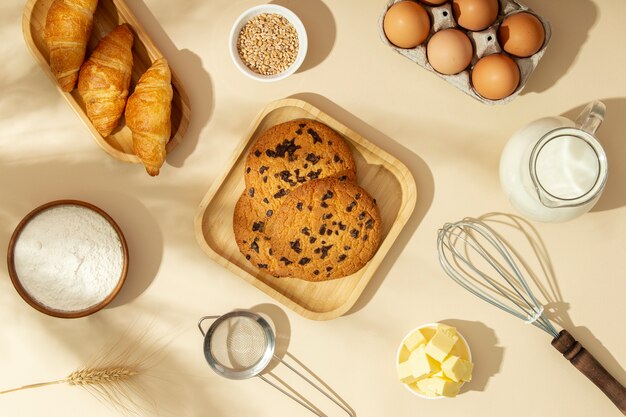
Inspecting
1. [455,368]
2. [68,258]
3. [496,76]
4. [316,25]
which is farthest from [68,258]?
[496,76]

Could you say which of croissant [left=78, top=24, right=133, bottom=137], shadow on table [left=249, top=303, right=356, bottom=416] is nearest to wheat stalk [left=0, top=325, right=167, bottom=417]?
shadow on table [left=249, top=303, right=356, bottom=416]

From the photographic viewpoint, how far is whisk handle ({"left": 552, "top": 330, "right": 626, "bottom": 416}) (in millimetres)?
1424

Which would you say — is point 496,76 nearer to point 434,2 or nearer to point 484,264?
point 434,2

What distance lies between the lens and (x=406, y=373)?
1.44m

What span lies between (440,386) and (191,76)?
890mm

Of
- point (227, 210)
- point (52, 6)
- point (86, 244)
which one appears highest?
Result: point (52, 6)

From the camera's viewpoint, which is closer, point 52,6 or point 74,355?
point 52,6

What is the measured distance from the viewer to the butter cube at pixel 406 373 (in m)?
1.43

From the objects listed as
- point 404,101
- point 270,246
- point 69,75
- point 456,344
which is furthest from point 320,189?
point 69,75

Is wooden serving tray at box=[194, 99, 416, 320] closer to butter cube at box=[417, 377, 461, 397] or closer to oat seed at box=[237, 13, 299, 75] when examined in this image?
oat seed at box=[237, 13, 299, 75]

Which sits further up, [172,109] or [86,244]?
[172,109]

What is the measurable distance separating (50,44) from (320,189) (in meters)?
0.67

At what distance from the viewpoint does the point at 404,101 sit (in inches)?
58.5

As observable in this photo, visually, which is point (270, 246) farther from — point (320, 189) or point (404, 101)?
point (404, 101)
